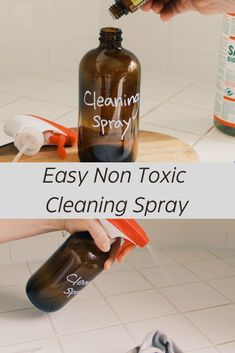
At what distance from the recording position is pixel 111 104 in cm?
72

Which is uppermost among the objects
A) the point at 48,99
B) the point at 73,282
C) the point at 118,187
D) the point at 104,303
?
the point at 118,187

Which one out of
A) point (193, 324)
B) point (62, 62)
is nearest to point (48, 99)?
point (62, 62)

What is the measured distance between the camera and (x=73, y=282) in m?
0.87

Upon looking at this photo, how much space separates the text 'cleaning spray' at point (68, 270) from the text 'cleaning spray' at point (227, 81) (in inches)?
13.1

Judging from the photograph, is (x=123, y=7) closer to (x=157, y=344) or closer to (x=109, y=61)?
(x=109, y=61)

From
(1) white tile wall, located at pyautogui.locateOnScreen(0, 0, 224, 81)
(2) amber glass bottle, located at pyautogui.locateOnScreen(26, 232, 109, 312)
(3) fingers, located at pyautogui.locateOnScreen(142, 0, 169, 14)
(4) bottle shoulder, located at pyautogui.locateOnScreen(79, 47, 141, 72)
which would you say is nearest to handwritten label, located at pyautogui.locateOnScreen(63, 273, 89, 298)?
(2) amber glass bottle, located at pyautogui.locateOnScreen(26, 232, 109, 312)

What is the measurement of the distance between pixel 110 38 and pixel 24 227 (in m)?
0.35

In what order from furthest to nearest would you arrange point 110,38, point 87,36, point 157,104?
point 87,36
point 157,104
point 110,38

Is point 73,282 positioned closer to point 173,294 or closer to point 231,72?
point 173,294

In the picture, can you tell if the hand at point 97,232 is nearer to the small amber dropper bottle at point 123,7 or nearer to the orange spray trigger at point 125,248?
the orange spray trigger at point 125,248

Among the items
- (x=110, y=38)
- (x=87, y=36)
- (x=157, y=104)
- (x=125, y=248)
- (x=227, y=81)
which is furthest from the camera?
(x=87, y=36)

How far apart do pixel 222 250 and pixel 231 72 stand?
0.32 metres

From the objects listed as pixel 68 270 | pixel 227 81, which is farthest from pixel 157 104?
pixel 68 270

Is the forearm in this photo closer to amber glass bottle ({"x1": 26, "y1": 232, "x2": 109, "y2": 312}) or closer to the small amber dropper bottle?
amber glass bottle ({"x1": 26, "y1": 232, "x2": 109, "y2": 312})
